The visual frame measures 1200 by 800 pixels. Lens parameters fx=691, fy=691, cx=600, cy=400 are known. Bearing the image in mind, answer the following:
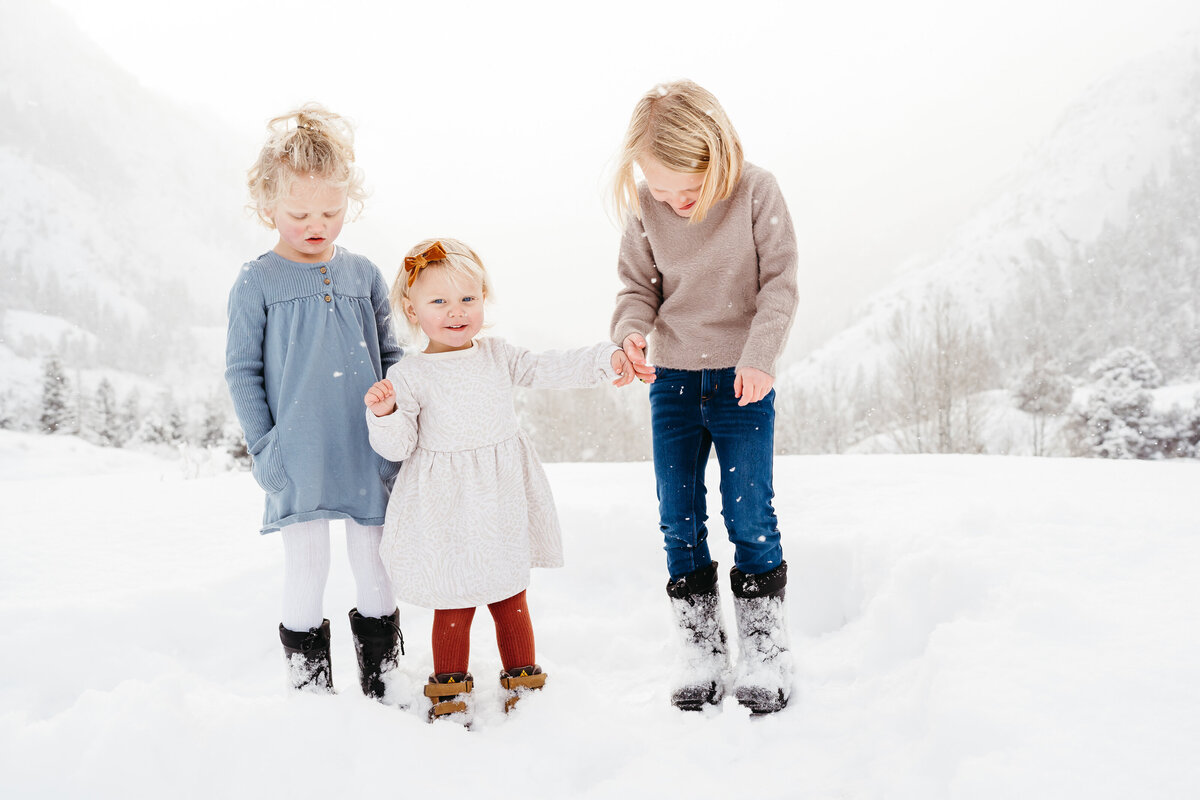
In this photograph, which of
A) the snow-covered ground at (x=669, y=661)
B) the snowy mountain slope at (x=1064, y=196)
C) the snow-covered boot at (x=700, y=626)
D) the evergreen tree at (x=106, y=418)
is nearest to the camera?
the snow-covered ground at (x=669, y=661)

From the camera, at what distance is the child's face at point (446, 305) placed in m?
1.83

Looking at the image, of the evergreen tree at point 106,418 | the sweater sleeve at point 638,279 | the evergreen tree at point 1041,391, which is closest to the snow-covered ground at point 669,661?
the sweater sleeve at point 638,279

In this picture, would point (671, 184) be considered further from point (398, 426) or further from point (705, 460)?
point (398, 426)

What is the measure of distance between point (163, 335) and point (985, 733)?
6418cm

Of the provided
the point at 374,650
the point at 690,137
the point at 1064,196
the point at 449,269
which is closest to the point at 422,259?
the point at 449,269

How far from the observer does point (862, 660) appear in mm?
Answer: 2008

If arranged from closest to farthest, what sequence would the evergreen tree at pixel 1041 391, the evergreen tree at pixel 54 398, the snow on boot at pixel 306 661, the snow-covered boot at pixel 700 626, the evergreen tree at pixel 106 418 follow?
the snow on boot at pixel 306 661, the snow-covered boot at pixel 700 626, the evergreen tree at pixel 1041 391, the evergreen tree at pixel 54 398, the evergreen tree at pixel 106 418

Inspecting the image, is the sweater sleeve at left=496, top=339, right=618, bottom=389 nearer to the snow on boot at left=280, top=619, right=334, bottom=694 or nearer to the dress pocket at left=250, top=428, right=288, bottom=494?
the dress pocket at left=250, top=428, right=288, bottom=494

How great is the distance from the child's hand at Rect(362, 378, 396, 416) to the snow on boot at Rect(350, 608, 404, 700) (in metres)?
0.62

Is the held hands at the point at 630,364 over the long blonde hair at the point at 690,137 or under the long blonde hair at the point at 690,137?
under

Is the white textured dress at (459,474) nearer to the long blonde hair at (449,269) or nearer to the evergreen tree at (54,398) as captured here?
the long blonde hair at (449,269)

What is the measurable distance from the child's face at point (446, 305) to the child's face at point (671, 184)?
1.78 ft

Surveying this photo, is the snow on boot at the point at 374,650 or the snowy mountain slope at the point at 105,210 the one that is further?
the snowy mountain slope at the point at 105,210

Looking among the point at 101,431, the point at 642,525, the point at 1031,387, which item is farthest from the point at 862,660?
the point at 101,431
